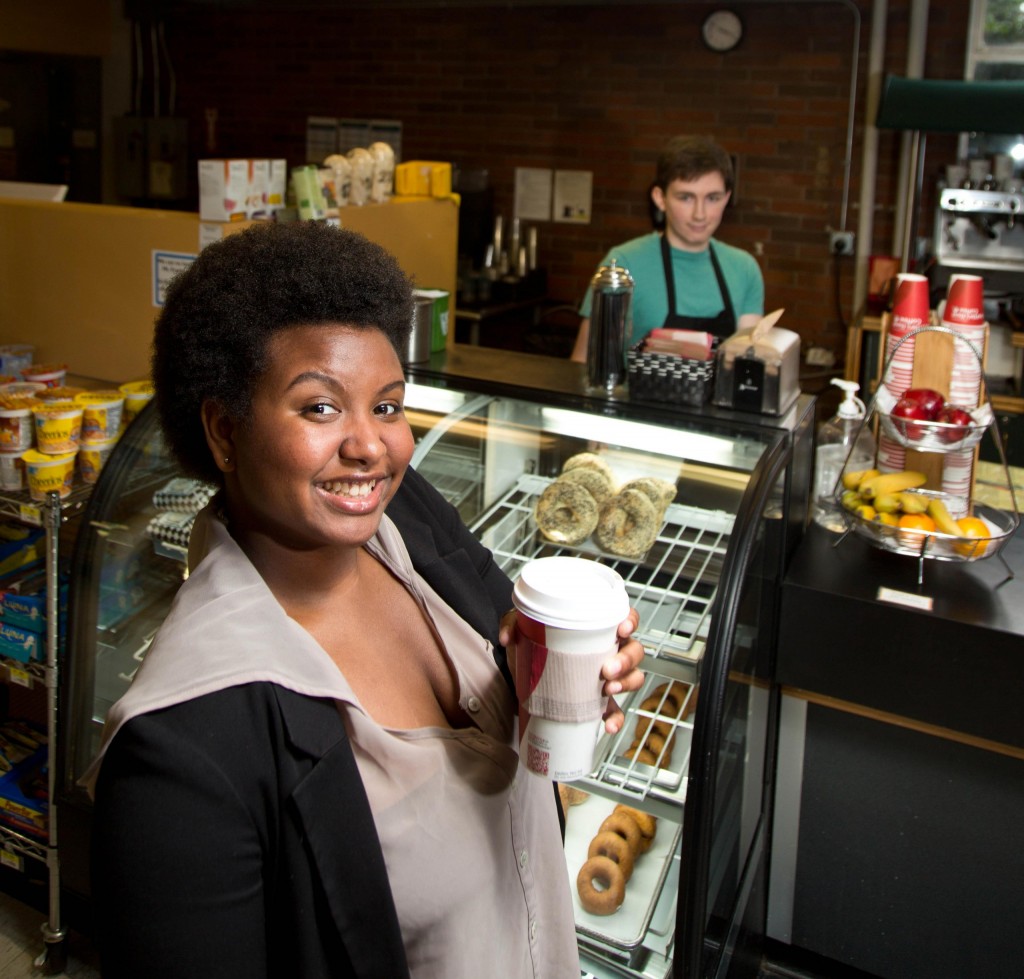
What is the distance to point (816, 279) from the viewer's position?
19.0 feet

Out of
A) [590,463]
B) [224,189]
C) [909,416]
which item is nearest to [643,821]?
[590,463]

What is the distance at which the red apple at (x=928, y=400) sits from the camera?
2.12 m

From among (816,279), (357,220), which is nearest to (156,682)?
(357,220)

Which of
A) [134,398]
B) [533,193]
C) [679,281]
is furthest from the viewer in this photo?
[533,193]

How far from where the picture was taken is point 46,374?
263cm

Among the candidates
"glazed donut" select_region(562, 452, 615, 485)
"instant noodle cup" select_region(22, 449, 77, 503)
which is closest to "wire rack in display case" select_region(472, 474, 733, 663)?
"glazed donut" select_region(562, 452, 615, 485)

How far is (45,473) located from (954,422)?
6.40 ft

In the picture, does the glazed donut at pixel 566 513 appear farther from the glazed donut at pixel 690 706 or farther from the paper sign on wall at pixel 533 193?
the paper sign on wall at pixel 533 193

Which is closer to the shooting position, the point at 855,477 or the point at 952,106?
the point at 855,477

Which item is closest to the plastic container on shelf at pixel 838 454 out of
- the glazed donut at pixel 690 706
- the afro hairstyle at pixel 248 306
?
the glazed donut at pixel 690 706

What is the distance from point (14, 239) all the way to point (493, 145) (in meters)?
3.99

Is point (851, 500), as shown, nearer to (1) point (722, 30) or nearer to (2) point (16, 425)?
(2) point (16, 425)

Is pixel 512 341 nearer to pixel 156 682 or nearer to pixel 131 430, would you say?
pixel 131 430

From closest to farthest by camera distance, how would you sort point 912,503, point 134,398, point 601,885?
point 601,885
point 912,503
point 134,398
